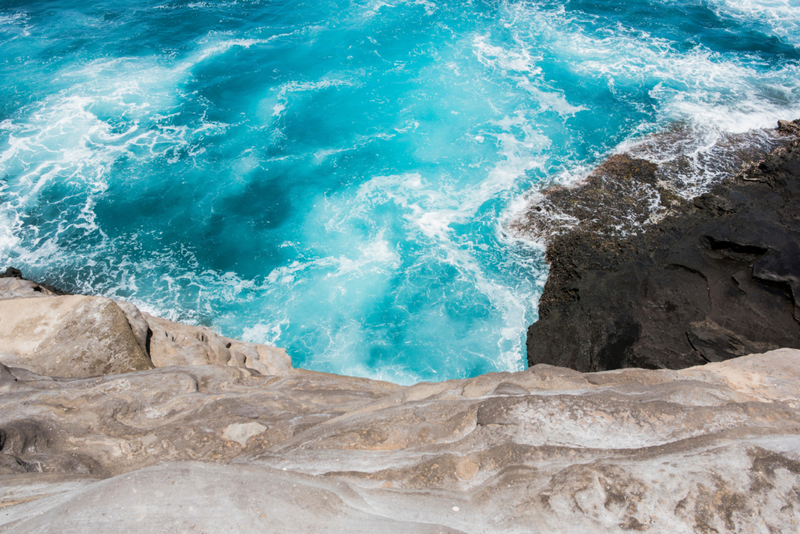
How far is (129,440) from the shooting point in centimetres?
738

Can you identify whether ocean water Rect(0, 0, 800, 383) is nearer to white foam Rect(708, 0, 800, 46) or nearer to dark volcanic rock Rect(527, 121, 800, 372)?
white foam Rect(708, 0, 800, 46)

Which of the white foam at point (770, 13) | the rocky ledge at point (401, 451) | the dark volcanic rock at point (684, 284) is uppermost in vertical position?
the white foam at point (770, 13)

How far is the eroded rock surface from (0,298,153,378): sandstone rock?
3.22 feet

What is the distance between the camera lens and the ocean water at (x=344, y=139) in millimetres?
16844

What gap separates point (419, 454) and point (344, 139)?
763 inches

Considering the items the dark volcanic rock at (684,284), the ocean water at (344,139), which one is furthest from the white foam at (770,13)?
the dark volcanic rock at (684,284)

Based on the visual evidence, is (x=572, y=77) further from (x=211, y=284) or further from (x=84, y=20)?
(x=84, y=20)

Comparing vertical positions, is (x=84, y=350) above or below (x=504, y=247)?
above

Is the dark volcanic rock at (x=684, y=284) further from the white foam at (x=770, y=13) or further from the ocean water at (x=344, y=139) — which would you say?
the white foam at (x=770, y=13)

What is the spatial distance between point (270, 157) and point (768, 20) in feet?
115

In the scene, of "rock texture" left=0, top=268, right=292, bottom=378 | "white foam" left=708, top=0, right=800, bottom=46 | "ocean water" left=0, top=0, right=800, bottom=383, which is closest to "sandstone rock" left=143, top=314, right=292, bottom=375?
"rock texture" left=0, top=268, right=292, bottom=378

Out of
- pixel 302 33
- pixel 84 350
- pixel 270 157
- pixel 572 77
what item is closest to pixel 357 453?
pixel 84 350

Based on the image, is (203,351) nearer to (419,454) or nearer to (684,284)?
(419,454)

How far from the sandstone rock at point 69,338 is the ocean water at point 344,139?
6109 mm
